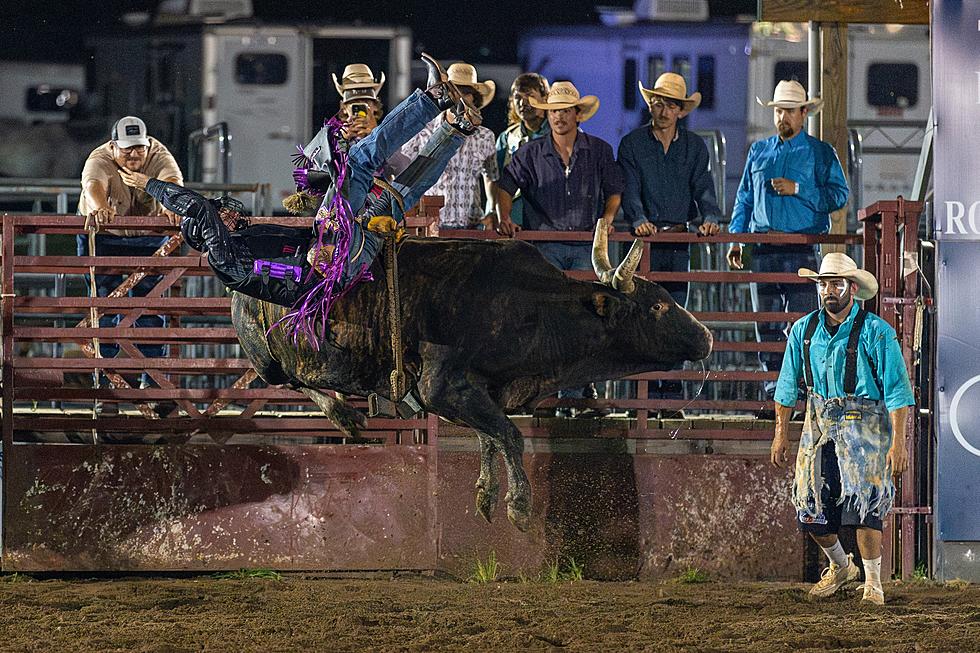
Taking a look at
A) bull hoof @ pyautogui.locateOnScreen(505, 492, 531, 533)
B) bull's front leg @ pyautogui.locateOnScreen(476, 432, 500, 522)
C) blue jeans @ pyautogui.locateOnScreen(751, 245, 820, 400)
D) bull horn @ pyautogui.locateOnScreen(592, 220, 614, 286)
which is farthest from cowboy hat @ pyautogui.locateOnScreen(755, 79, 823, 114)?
bull hoof @ pyautogui.locateOnScreen(505, 492, 531, 533)

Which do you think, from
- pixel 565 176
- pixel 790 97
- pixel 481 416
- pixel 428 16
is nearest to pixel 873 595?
pixel 481 416

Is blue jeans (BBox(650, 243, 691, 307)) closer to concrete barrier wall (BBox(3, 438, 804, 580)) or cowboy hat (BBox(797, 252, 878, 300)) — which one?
concrete barrier wall (BBox(3, 438, 804, 580))

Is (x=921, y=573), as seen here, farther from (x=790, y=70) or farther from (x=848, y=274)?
(x=790, y=70)

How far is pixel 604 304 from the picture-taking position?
22.8ft

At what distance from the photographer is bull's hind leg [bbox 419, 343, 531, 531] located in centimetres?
670

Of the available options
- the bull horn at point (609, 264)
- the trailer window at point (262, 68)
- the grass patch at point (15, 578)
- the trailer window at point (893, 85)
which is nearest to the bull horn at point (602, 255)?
the bull horn at point (609, 264)

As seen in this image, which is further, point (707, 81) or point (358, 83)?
point (707, 81)

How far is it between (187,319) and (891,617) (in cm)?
586

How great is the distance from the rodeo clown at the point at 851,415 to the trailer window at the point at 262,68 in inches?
251

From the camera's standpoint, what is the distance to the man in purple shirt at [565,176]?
873cm

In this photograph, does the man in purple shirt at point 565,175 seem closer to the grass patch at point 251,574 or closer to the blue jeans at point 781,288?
the blue jeans at point 781,288

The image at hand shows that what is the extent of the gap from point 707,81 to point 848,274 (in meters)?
5.56

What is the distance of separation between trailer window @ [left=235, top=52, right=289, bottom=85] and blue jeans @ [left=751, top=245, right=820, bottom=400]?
17.3 feet

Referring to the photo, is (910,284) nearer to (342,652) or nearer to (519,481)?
(519,481)
